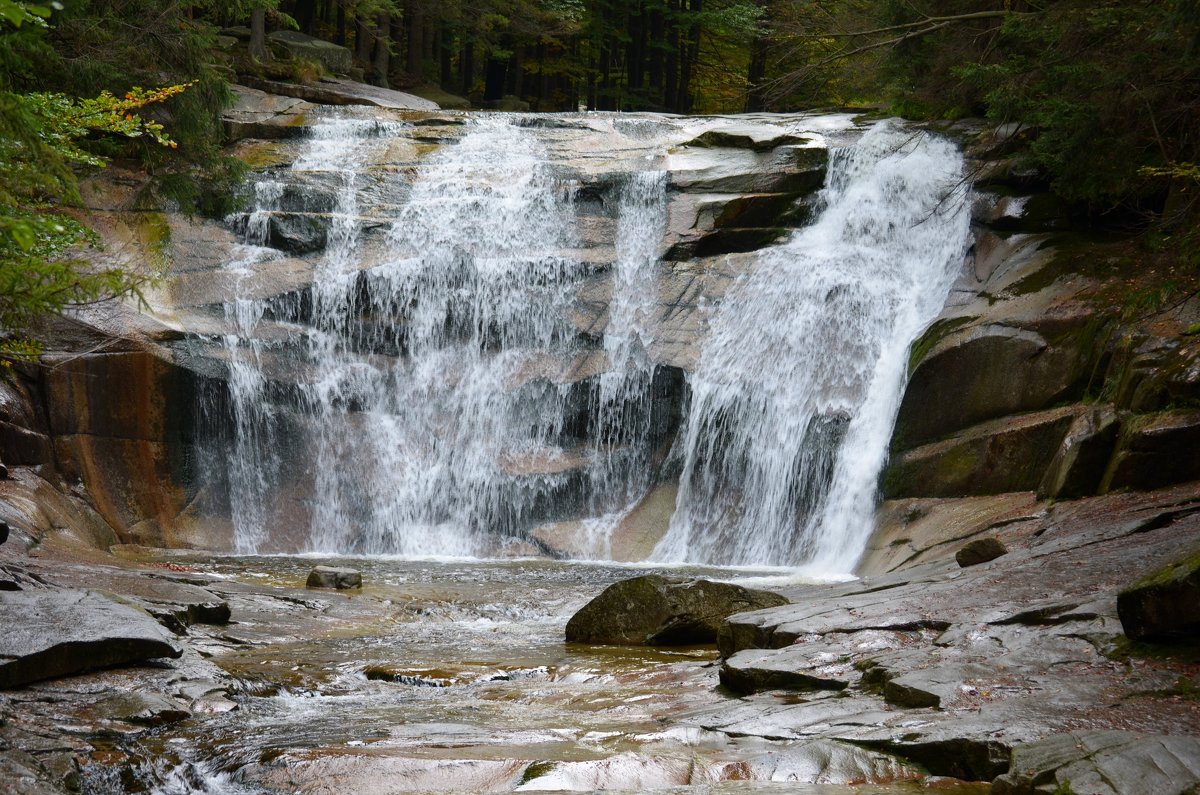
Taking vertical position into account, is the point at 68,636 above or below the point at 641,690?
above

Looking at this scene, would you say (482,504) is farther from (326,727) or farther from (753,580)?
(326,727)

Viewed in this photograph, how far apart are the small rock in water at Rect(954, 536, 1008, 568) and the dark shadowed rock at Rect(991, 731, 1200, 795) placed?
483cm

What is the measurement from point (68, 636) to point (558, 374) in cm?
1173

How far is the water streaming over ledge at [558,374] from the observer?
16328 mm

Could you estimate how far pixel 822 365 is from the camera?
17.0 meters

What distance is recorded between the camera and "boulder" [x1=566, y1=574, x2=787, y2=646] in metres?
9.23

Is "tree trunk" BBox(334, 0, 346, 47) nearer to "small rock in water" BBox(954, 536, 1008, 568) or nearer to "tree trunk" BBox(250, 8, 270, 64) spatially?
"tree trunk" BBox(250, 8, 270, 64)

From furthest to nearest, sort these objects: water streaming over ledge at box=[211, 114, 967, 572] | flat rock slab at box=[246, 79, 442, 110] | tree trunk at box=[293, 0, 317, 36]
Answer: tree trunk at box=[293, 0, 317, 36]
flat rock slab at box=[246, 79, 442, 110]
water streaming over ledge at box=[211, 114, 967, 572]

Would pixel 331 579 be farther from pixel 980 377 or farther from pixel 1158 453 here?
pixel 1158 453

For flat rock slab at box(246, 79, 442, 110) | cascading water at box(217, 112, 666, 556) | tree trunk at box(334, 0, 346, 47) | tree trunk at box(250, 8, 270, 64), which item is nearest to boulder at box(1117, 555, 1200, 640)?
cascading water at box(217, 112, 666, 556)

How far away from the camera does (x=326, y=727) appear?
21.1ft

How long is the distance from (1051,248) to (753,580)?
678cm

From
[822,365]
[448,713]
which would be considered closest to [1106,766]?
[448,713]

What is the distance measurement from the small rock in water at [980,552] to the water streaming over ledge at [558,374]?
5.23 metres
